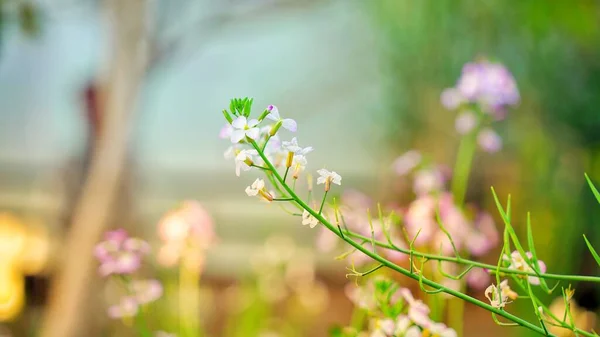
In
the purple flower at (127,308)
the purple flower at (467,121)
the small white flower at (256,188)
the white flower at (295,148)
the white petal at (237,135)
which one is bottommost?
the purple flower at (127,308)

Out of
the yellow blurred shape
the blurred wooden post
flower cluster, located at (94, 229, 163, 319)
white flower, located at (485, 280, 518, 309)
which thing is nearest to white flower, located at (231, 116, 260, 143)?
white flower, located at (485, 280, 518, 309)

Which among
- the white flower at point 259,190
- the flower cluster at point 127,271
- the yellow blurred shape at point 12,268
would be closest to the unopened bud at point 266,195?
the white flower at point 259,190

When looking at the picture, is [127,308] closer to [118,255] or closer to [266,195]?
[118,255]

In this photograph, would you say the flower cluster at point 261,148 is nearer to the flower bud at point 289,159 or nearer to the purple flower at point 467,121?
the flower bud at point 289,159

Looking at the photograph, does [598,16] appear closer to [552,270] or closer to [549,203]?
[549,203]

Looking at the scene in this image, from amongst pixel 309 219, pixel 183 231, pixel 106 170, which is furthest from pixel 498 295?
pixel 106 170

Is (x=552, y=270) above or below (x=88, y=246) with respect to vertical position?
below

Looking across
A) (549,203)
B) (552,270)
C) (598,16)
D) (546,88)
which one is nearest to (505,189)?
(546,88)
